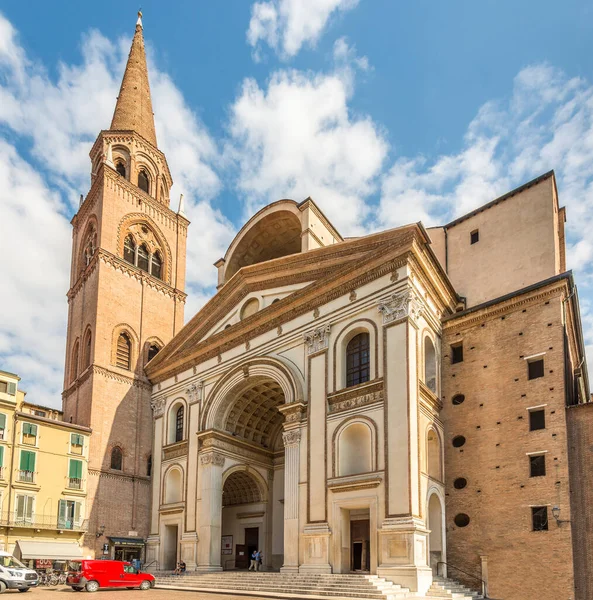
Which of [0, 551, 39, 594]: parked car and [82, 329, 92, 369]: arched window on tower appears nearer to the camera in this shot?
[0, 551, 39, 594]: parked car

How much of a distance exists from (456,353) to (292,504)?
849cm

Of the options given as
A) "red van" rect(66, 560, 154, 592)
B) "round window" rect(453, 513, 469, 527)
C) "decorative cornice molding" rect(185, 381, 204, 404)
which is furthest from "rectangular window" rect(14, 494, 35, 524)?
"round window" rect(453, 513, 469, 527)

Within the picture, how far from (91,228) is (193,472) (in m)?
15.6

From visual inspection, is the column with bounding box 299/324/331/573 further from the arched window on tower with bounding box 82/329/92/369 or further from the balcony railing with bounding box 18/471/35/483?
the arched window on tower with bounding box 82/329/92/369

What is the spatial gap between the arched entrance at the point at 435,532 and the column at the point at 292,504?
184 inches

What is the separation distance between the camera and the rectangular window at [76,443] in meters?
29.4

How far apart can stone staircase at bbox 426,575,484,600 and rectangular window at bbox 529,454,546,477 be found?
4265 mm

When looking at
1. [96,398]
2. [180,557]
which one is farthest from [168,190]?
[180,557]

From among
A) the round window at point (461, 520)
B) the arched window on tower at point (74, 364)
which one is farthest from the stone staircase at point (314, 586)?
the arched window on tower at point (74, 364)

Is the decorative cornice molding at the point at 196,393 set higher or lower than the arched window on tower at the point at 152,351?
lower

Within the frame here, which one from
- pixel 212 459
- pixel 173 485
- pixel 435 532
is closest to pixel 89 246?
pixel 173 485

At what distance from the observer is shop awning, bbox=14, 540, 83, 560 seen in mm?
26266

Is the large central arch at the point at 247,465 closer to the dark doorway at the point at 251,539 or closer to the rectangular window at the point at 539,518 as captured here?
the dark doorway at the point at 251,539

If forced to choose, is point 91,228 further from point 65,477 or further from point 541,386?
point 541,386
